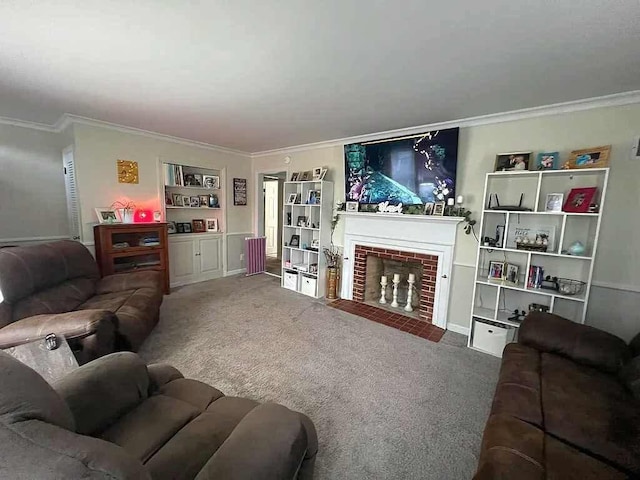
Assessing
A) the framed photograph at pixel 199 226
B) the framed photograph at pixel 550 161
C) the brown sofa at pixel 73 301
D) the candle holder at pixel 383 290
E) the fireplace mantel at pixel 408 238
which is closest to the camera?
the brown sofa at pixel 73 301

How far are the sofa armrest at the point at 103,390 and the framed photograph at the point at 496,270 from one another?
10.0 feet

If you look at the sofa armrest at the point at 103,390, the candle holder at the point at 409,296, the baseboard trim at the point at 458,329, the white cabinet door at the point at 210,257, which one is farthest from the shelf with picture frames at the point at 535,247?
the white cabinet door at the point at 210,257

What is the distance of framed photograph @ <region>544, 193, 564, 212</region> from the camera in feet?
8.10

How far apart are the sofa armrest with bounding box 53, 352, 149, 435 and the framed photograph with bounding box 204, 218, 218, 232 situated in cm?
372

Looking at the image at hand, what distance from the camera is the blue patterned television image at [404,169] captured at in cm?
308

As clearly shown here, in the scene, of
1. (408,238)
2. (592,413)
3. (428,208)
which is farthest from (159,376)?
(428,208)

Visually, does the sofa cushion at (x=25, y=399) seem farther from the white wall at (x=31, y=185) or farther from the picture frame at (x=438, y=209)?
the white wall at (x=31, y=185)

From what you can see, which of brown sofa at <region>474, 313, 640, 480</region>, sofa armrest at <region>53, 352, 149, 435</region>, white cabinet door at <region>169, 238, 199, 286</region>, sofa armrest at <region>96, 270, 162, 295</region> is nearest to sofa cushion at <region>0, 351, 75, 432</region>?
sofa armrest at <region>53, 352, 149, 435</region>

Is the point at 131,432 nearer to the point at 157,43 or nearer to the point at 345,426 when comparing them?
the point at 345,426

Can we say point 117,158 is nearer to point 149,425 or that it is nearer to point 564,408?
point 149,425

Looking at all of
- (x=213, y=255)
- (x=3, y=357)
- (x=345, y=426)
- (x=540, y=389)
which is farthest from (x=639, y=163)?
(x=213, y=255)

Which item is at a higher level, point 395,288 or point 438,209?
point 438,209

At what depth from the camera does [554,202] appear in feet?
8.19

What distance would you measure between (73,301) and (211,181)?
2811mm
